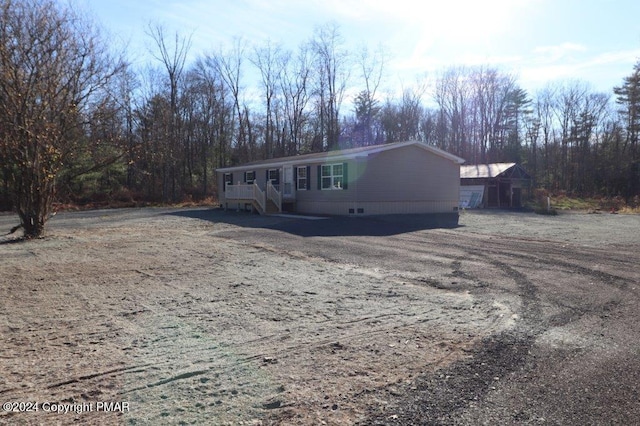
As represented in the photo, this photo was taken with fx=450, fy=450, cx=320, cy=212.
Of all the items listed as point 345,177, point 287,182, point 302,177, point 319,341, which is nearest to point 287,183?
point 287,182

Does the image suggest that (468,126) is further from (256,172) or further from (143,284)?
(143,284)

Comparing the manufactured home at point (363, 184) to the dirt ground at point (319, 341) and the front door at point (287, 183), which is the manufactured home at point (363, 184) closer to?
the front door at point (287, 183)

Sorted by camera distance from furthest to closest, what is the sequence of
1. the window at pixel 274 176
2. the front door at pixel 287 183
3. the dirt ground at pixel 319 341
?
the window at pixel 274 176 → the front door at pixel 287 183 → the dirt ground at pixel 319 341

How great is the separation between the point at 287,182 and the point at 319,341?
1996cm

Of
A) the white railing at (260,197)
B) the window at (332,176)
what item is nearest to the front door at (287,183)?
the white railing at (260,197)

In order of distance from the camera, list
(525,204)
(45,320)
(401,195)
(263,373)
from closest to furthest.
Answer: (263,373) < (45,320) < (401,195) < (525,204)

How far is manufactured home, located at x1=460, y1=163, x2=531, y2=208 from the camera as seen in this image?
102ft

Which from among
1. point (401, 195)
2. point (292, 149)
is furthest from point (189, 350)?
point (292, 149)

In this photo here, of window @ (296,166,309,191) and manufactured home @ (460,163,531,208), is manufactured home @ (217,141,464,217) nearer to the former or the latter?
window @ (296,166,309,191)

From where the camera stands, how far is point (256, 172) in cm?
2622

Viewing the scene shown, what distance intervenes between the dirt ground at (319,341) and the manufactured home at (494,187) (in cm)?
2283

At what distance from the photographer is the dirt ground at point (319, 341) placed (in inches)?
114

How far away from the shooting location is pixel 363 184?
66.1 feet

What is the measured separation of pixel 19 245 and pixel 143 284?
21.8 feet
